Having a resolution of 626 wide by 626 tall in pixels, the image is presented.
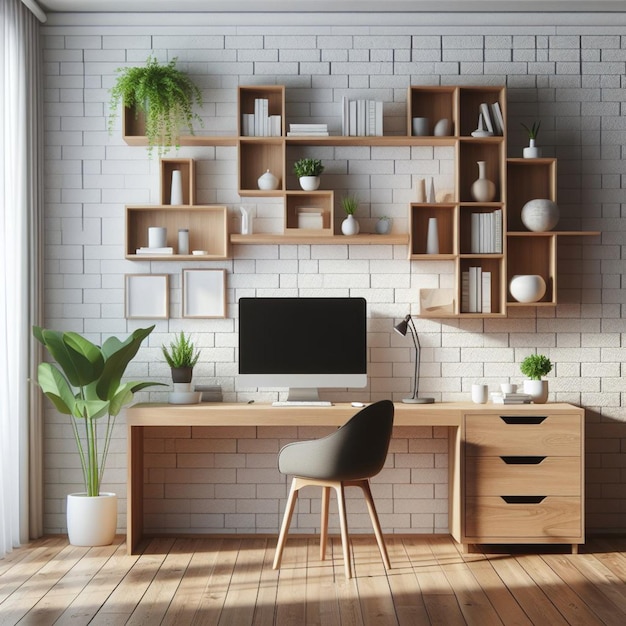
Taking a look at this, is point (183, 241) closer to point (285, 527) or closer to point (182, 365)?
point (182, 365)

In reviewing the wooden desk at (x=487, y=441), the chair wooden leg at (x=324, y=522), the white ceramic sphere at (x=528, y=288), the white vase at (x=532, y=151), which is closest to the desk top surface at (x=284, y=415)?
the wooden desk at (x=487, y=441)

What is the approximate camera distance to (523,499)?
14.1 ft

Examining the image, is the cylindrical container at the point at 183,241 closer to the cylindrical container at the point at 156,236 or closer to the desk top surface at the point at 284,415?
the cylindrical container at the point at 156,236

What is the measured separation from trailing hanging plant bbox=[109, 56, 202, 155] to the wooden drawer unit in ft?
7.41

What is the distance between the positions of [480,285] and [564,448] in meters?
0.98

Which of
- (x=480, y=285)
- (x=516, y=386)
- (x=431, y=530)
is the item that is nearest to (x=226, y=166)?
(x=480, y=285)

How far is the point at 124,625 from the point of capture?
3.23 meters

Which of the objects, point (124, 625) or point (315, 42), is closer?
point (124, 625)

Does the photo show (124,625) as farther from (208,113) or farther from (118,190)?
(208,113)

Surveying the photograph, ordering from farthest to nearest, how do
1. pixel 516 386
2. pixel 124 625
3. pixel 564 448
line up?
pixel 516 386, pixel 564 448, pixel 124 625

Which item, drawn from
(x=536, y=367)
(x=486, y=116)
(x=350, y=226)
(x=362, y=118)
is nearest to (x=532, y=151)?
(x=486, y=116)

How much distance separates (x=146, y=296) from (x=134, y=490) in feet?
3.54

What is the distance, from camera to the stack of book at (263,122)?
15.3 feet

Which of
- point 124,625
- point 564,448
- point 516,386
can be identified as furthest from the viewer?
point 516,386
